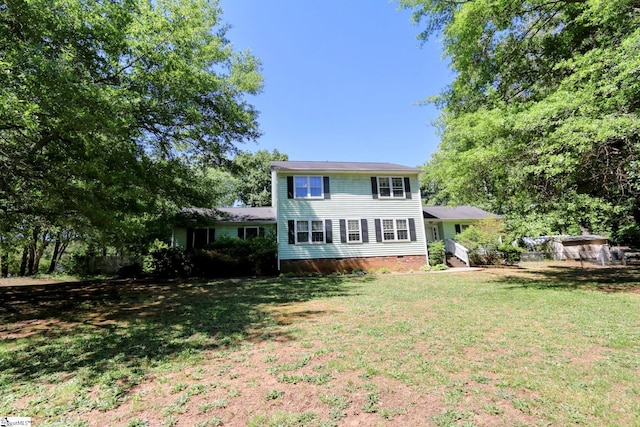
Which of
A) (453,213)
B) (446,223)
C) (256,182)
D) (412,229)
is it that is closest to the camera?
(412,229)

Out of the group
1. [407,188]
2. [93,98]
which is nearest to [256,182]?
[407,188]

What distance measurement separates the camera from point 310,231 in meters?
15.9

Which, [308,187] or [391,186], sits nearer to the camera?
[308,187]

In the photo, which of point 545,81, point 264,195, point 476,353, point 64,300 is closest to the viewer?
point 476,353

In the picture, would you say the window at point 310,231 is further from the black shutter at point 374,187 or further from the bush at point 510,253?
the bush at point 510,253

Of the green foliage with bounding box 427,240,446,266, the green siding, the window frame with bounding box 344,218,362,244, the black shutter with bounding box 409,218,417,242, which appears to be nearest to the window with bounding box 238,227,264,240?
the green siding

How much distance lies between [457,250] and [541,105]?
12.0 meters

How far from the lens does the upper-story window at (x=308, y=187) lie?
16062 millimetres

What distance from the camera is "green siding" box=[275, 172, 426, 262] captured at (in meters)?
15.7

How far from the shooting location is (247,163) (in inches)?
1257

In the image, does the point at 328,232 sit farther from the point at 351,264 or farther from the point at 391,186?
the point at 391,186

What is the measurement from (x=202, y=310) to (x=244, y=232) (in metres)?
10.9

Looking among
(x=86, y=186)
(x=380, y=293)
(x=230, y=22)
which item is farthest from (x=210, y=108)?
(x=380, y=293)

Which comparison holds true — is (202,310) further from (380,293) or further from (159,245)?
(159,245)
